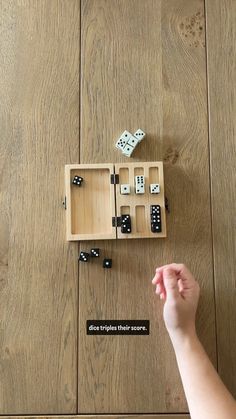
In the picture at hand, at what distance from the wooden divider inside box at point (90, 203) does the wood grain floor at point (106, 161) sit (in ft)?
0.13

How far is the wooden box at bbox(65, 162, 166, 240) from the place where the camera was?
1.37m

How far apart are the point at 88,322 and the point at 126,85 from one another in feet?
2.71

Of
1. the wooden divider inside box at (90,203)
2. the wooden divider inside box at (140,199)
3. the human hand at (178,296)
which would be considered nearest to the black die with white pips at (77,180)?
the wooden divider inside box at (90,203)

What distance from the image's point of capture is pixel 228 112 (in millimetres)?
1453

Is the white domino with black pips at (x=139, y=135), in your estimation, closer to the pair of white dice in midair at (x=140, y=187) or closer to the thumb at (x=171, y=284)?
the pair of white dice in midair at (x=140, y=187)

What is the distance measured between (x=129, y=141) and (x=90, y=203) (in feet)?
0.82

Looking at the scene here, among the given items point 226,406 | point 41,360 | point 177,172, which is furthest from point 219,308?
point 41,360

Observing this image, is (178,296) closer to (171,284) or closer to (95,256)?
(171,284)

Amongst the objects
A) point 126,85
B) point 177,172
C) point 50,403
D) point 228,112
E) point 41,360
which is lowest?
Answer: point 50,403

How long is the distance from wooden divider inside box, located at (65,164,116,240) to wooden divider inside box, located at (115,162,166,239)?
3 cm

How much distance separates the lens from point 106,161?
143 cm

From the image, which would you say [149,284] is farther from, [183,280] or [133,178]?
[133,178]

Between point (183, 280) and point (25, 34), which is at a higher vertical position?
point (25, 34)

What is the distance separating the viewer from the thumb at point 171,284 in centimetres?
125
